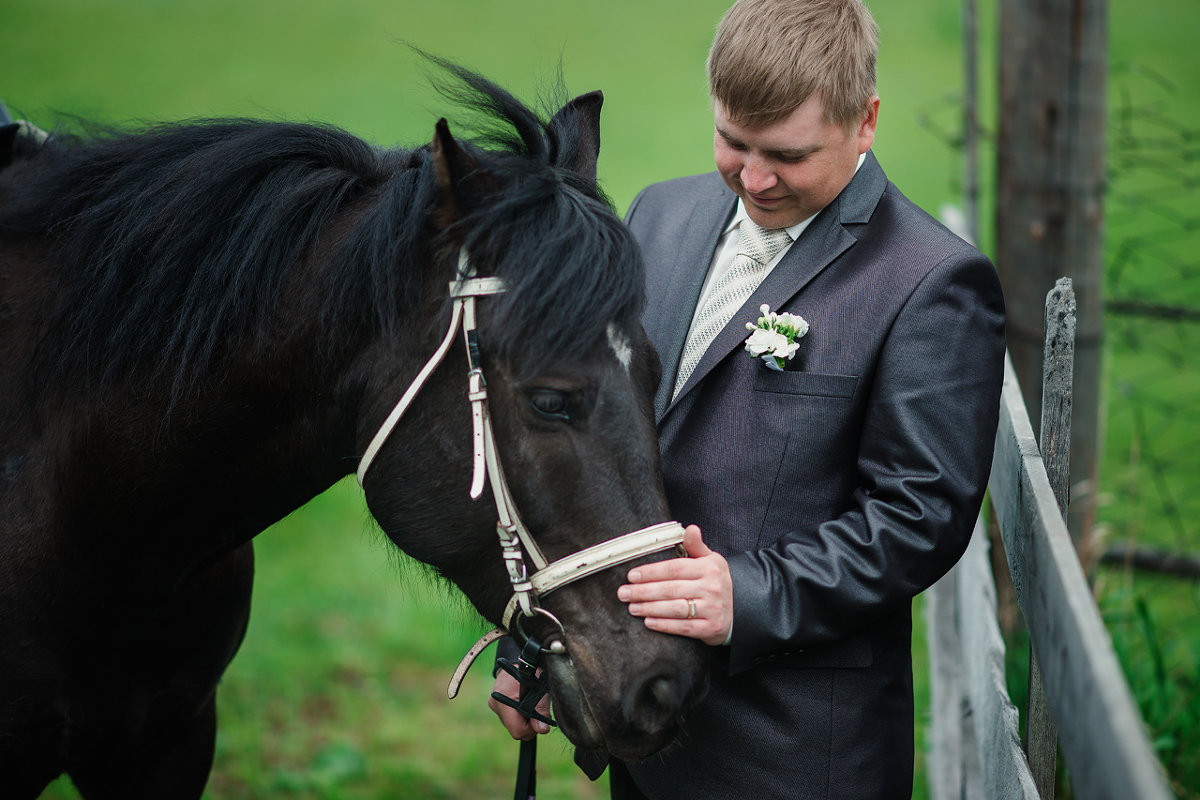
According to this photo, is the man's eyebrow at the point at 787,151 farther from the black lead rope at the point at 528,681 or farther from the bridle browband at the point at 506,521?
the black lead rope at the point at 528,681

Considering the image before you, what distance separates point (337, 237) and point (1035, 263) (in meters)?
2.87

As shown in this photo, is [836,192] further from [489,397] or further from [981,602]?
[981,602]

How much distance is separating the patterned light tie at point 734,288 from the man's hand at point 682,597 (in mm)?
451

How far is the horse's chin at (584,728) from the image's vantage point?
1.88 metres

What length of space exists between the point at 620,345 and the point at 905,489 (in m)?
0.60

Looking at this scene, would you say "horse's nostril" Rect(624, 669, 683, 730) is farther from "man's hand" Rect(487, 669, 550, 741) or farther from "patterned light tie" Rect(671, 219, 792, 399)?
"patterned light tie" Rect(671, 219, 792, 399)

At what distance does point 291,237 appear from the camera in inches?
80.0

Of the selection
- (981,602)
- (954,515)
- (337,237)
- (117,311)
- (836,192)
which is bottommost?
(981,602)

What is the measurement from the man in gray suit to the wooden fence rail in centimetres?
18

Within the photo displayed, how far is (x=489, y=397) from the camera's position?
6.25 feet

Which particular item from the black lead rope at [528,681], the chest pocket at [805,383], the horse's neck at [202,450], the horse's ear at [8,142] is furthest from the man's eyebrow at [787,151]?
the horse's ear at [8,142]

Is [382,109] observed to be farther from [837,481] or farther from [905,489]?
[905,489]

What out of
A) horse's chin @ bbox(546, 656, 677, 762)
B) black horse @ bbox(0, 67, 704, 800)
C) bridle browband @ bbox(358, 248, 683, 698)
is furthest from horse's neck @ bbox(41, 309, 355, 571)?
horse's chin @ bbox(546, 656, 677, 762)

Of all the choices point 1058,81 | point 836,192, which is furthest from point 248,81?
point 836,192
